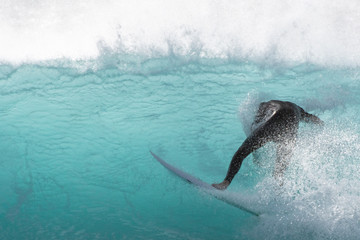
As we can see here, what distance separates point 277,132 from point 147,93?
15.5ft

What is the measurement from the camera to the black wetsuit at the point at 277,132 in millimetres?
3076

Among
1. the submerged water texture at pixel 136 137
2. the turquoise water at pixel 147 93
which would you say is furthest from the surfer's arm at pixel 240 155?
the turquoise water at pixel 147 93

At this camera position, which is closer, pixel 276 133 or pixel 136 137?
pixel 276 133

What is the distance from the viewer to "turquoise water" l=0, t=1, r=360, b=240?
6727 mm

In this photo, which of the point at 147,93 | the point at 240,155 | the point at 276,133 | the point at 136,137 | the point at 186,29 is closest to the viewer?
the point at 240,155

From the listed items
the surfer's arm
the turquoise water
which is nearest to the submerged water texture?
the turquoise water

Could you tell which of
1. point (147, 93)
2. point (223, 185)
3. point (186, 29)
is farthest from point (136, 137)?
point (223, 185)

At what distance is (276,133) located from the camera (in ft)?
10.7

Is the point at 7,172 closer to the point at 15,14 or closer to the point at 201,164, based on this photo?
the point at 15,14

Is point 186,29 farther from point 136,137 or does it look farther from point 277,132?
point 277,132

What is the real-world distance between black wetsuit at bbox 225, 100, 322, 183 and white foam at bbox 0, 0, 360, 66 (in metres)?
4.16

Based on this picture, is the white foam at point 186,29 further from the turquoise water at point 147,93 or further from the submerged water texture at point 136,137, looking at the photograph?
the submerged water texture at point 136,137

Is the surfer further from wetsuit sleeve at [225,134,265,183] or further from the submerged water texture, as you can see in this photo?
the submerged water texture

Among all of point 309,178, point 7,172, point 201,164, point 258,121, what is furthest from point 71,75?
point 309,178
